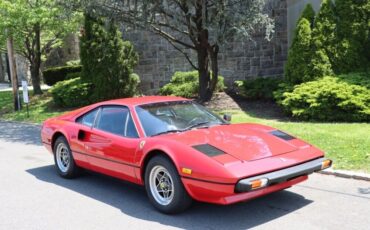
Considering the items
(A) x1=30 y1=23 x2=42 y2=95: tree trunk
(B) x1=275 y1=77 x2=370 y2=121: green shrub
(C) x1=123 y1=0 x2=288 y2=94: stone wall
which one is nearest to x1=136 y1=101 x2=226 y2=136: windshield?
(B) x1=275 y1=77 x2=370 y2=121: green shrub

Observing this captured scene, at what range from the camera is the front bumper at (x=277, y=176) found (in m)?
4.62

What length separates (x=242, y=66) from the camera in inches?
689

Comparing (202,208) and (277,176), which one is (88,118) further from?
(277,176)

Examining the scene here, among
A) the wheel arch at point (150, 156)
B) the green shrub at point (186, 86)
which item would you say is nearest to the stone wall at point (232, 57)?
the green shrub at point (186, 86)

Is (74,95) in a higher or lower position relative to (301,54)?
lower

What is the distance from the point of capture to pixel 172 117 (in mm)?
6199

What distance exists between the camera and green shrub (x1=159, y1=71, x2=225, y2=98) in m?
15.9

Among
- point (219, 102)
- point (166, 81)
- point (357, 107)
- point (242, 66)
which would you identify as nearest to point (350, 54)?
point (357, 107)

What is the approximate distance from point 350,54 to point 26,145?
28.5 ft

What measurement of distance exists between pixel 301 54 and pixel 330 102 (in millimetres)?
2438

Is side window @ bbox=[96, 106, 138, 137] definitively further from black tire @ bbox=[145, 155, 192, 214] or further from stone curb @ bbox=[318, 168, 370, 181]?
stone curb @ bbox=[318, 168, 370, 181]

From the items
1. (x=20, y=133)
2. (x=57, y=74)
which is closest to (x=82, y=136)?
(x=20, y=133)

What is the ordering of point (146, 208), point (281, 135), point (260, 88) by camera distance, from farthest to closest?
point (260, 88) < point (281, 135) < point (146, 208)

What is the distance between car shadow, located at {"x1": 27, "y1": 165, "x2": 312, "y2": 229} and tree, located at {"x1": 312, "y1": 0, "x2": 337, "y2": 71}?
7.90 m
